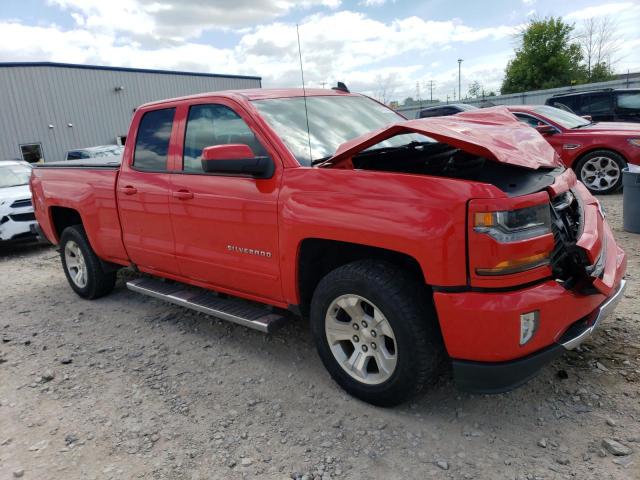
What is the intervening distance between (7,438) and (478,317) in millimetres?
2859

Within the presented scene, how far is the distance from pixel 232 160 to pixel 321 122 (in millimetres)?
885

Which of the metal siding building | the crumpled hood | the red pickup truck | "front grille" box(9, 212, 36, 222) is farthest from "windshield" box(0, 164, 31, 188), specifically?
the metal siding building

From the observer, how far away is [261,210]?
321cm

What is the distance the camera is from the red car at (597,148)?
8.15 meters

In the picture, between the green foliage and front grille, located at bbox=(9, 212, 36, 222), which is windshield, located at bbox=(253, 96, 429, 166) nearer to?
front grille, located at bbox=(9, 212, 36, 222)

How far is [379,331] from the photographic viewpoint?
2.80 m

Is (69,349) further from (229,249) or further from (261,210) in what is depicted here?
(261,210)

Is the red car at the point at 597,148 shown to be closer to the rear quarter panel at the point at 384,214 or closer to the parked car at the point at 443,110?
the parked car at the point at 443,110

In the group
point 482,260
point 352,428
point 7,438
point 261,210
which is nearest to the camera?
point 482,260

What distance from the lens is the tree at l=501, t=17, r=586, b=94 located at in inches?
1618

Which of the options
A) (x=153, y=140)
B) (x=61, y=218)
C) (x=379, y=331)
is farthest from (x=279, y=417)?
(x=61, y=218)

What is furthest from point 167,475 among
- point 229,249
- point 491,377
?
point 491,377

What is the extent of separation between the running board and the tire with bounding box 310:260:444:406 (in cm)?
46

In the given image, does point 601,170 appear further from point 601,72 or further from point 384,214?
point 601,72
